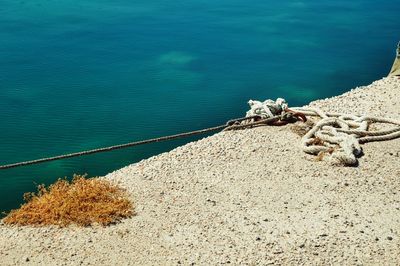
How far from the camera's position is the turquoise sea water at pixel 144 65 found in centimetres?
1490

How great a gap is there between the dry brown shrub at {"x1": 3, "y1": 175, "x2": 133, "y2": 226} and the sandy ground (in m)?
0.20

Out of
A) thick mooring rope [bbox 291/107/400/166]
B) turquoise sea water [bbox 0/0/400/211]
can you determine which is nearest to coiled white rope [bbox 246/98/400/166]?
thick mooring rope [bbox 291/107/400/166]

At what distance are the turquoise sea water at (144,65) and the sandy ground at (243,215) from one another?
3496 millimetres

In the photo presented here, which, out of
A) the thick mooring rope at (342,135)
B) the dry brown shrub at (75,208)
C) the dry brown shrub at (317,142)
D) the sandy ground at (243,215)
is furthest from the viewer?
the dry brown shrub at (317,142)

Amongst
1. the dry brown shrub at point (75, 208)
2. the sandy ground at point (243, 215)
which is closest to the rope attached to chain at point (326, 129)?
the sandy ground at point (243, 215)

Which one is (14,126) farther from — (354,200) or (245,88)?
(354,200)

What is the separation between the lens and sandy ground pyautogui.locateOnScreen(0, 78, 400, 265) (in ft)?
25.3

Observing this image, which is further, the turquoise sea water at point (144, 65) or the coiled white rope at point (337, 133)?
the turquoise sea water at point (144, 65)

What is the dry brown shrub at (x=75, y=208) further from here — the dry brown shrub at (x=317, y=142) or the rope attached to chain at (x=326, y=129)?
the dry brown shrub at (x=317, y=142)

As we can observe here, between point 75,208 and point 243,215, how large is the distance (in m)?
2.88

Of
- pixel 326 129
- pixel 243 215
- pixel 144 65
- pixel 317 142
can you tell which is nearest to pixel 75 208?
pixel 243 215

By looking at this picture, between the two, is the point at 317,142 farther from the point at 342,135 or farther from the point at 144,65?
the point at 144,65

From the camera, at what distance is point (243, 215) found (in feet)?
28.7

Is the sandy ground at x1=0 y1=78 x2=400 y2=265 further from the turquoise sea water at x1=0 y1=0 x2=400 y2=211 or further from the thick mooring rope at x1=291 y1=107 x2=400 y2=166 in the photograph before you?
the turquoise sea water at x1=0 y1=0 x2=400 y2=211
